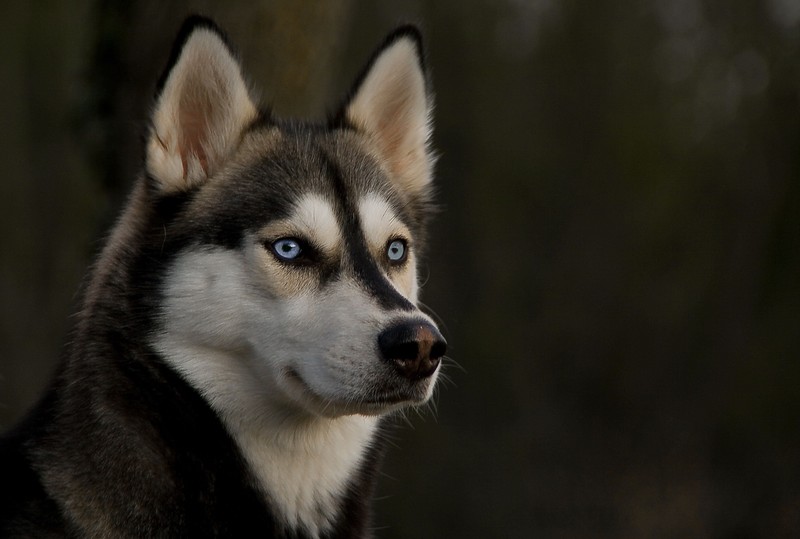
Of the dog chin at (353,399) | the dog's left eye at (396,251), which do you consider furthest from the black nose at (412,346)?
the dog's left eye at (396,251)

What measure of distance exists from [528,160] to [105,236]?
16.6 metres

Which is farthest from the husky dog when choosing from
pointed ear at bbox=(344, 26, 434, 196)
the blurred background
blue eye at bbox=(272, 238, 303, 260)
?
the blurred background

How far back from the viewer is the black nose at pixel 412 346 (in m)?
4.50

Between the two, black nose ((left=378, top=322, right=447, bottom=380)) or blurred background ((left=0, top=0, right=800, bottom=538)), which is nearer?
black nose ((left=378, top=322, right=447, bottom=380))

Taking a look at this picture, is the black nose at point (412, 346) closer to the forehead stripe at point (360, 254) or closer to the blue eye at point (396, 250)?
the forehead stripe at point (360, 254)

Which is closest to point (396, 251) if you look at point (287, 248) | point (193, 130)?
point (287, 248)

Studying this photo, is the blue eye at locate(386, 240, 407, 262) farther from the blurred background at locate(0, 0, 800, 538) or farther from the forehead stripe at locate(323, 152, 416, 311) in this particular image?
the blurred background at locate(0, 0, 800, 538)

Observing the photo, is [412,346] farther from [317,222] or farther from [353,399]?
[317,222]

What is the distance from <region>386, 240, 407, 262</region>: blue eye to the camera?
5.24 metres

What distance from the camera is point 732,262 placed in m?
18.7

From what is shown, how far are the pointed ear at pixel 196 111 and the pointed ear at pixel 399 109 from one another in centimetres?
65

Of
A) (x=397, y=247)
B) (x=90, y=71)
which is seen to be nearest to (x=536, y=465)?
(x=90, y=71)

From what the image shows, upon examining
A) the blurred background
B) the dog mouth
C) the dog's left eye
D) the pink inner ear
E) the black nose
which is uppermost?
the pink inner ear

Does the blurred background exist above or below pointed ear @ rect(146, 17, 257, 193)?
below
